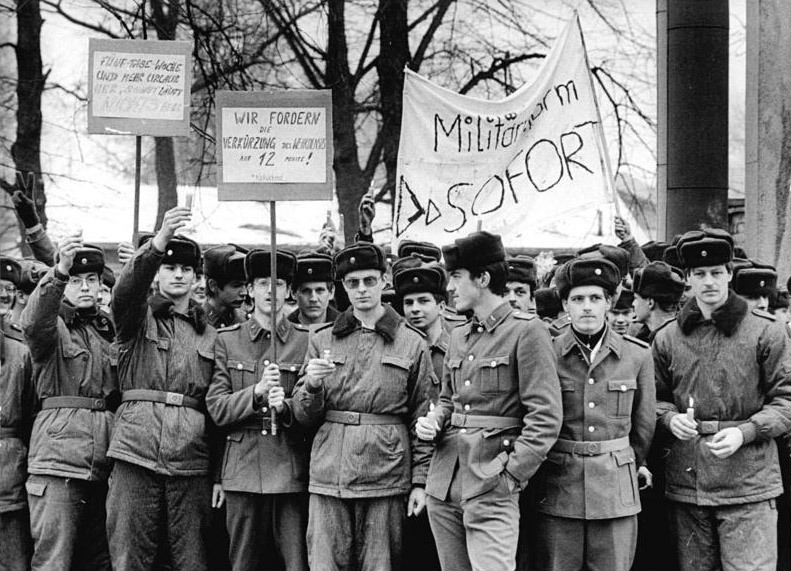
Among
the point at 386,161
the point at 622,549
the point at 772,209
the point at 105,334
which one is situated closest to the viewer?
the point at 622,549

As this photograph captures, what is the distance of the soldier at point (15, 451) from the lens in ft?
21.0

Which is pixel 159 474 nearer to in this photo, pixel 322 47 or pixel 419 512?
pixel 419 512

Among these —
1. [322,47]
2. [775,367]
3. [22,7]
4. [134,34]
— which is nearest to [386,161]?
[322,47]

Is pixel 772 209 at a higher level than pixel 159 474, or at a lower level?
higher

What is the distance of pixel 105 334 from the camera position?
21.6 feet

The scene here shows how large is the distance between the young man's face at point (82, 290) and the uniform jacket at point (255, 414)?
779 millimetres

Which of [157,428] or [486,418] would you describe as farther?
[157,428]

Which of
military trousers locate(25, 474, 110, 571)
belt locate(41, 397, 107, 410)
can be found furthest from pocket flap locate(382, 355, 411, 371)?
military trousers locate(25, 474, 110, 571)

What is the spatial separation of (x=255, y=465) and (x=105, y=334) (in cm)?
123

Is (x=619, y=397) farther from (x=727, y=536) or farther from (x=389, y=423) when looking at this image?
(x=389, y=423)

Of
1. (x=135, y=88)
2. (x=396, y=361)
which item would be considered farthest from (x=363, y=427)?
(x=135, y=88)

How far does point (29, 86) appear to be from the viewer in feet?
39.8

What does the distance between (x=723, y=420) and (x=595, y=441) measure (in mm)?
711

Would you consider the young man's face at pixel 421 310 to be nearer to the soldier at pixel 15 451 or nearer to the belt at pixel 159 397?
the belt at pixel 159 397
